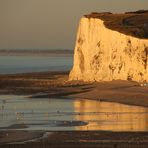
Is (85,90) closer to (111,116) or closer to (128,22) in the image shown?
(128,22)

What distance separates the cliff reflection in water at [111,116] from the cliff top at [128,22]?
618 inches

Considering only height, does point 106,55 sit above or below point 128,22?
below

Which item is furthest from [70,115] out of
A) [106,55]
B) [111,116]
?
[106,55]

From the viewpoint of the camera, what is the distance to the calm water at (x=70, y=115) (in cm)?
3244

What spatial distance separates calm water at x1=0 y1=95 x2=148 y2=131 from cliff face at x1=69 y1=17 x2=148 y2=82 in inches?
379

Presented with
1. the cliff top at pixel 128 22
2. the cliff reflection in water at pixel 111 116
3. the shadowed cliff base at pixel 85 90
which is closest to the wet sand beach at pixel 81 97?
the shadowed cliff base at pixel 85 90

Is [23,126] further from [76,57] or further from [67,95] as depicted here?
[76,57]

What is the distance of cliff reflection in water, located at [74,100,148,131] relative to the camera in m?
32.0

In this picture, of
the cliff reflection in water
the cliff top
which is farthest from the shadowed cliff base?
the cliff top

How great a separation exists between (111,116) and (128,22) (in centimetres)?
3057

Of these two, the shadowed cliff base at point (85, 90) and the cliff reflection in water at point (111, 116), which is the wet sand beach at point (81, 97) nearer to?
the shadowed cliff base at point (85, 90)

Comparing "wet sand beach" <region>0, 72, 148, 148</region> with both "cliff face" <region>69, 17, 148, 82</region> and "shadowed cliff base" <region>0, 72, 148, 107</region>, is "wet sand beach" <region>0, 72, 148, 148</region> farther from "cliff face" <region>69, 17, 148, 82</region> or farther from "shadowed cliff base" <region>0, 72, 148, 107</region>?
"cliff face" <region>69, 17, 148, 82</region>

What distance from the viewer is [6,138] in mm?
28641

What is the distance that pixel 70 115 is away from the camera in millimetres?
37219
